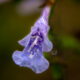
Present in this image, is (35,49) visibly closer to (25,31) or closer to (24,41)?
(24,41)

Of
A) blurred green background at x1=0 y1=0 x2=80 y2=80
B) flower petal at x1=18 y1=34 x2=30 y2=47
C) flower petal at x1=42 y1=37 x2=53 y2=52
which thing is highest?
flower petal at x1=18 y1=34 x2=30 y2=47

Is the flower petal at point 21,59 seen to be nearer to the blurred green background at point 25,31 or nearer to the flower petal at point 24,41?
the flower petal at point 24,41

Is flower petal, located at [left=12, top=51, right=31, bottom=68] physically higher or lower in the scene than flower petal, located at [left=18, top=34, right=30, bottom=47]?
lower

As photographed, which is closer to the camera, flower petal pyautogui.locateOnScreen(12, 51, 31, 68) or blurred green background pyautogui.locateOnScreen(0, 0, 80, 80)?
flower petal pyautogui.locateOnScreen(12, 51, 31, 68)

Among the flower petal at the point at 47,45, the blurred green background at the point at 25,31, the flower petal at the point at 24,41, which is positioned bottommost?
the blurred green background at the point at 25,31

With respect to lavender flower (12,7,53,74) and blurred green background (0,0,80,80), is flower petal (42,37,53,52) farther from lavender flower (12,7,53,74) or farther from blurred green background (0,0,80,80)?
blurred green background (0,0,80,80)

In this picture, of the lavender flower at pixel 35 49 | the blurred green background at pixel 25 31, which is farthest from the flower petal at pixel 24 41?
the blurred green background at pixel 25 31

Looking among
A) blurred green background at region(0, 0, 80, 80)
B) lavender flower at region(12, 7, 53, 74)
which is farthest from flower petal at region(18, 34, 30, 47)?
blurred green background at region(0, 0, 80, 80)

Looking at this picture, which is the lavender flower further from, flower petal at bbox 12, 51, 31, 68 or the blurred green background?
the blurred green background
